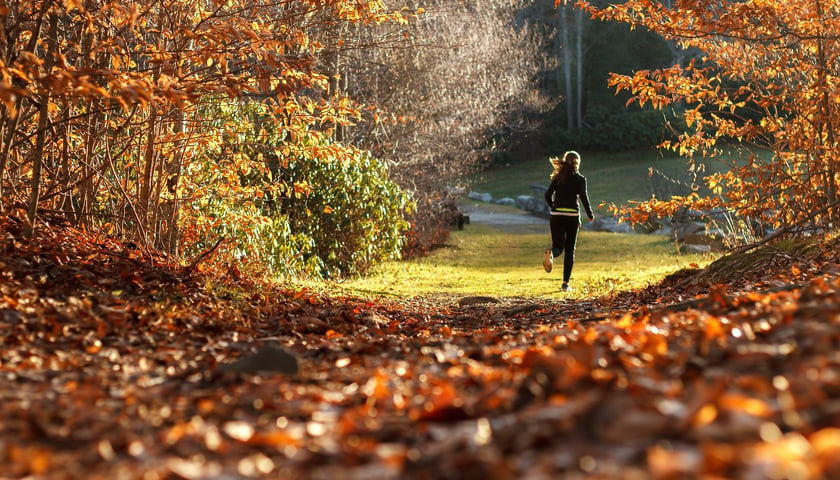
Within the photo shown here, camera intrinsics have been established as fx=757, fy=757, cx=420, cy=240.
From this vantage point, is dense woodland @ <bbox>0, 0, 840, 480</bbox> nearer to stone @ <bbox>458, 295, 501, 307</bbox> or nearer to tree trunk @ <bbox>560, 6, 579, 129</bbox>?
stone @ <bbox>458, 295, 501, 307</bbox>

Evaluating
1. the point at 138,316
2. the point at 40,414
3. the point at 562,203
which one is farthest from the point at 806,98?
the point at 40,414

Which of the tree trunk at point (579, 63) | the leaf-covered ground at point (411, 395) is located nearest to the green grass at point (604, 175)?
the tree trunk at point (579, 63)

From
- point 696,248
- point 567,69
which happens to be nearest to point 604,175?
point 567,69

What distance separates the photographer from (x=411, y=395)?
2.85 meters

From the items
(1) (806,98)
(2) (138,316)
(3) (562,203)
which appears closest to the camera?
(2) (138,316)

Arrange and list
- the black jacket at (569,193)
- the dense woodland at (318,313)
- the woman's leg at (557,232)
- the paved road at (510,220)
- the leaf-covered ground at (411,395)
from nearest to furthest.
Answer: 1. the leaf-covered ground at (411,395)
2. the dense woodland at (318,313)
3. the black jacket at (569,193)
4. the woman's leg at (557,232)
5. the paved road at (510,220)

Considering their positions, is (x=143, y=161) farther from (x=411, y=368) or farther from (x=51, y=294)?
(x=411, y=368)

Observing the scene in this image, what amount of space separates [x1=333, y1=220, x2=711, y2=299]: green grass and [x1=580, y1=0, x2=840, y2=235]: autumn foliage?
5.61 feet

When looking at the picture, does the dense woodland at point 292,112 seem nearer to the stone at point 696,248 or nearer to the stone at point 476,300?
the stone at point 476,300

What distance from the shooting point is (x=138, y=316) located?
188 inches

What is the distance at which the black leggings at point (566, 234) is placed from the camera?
9969mm

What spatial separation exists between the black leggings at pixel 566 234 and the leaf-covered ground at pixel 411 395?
5043mm

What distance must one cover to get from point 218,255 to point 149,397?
5294 millimetres

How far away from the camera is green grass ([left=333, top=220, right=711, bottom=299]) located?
33.1 feet
